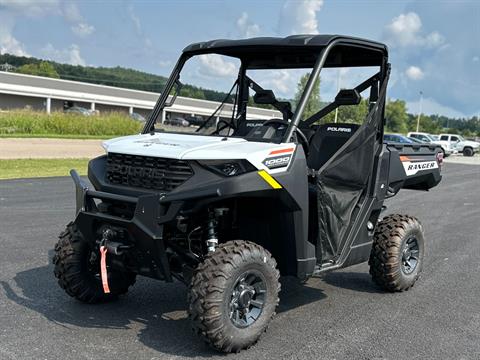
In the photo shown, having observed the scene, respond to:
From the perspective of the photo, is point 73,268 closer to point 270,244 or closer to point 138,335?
point 138,335

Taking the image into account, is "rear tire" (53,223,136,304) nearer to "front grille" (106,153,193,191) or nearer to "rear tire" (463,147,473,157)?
"front grille" (106,153,193,191)

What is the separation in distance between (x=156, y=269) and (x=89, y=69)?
94.8m

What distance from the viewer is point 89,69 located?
93812 mm

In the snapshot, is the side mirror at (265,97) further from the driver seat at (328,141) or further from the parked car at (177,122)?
the parked car at (177,122)

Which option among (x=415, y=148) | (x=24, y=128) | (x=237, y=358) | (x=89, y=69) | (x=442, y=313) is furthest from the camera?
(x=89, y=69)

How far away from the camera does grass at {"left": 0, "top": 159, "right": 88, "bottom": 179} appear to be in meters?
16.0

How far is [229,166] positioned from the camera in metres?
4.14

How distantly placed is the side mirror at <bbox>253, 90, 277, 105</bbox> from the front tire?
2196 mm

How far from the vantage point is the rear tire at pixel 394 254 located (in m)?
5.72

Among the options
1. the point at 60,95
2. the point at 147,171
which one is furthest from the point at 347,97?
the point at 60,95

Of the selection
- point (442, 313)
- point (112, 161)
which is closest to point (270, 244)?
point (112, 161)

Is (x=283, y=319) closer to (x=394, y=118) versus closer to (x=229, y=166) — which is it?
(x=229, y=166)

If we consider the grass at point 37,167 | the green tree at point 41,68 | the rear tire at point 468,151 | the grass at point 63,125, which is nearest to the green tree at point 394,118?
the rear tire at point 468,151

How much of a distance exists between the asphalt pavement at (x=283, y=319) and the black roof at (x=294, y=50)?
7.67 ft
